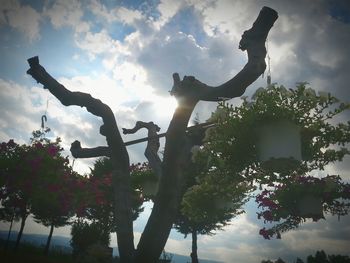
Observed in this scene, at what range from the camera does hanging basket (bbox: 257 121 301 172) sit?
9.16 feet

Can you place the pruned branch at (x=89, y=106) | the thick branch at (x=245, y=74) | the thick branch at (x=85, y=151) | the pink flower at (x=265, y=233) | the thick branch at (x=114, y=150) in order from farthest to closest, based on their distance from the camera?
1. the pink flower at (x=265, y=233)
2. the thick branch at (x=85, y=151)
3. the pruned branch at (x=89, y=106)
4. the thick branch at (x=114, y=150)
5. the thick branch at (x=245, y=74)

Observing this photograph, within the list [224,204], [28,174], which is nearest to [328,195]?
[224,204]

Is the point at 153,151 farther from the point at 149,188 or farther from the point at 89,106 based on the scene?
the point at 149,188

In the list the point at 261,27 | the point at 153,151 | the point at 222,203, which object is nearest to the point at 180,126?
the point at 153,151

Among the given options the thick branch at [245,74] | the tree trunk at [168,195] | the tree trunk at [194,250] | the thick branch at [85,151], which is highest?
the thick branch at [245,74]

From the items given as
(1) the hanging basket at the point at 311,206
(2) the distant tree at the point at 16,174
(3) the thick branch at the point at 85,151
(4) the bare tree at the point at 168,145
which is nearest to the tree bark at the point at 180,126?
(4) the bare tree at the point at 168,145

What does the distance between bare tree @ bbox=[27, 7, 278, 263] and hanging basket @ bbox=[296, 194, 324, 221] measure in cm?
284

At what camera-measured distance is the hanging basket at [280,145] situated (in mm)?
2793

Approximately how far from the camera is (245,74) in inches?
114

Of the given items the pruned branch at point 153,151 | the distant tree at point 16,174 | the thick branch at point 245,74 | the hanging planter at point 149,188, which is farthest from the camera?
the distant tree at point 16,174

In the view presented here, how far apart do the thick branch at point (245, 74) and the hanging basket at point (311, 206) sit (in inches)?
111

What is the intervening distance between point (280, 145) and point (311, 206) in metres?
2.58

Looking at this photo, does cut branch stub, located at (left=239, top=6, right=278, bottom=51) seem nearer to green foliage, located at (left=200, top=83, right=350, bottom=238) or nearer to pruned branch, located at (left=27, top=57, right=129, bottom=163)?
green foliage, located at (left=200, top=83, right=350, bottom=238)

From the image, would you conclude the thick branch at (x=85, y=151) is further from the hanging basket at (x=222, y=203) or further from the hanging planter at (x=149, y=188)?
the hanging basket at (x=222, y=203)
